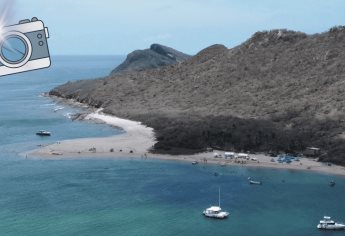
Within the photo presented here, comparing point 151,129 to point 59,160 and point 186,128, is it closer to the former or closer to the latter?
point 186,128

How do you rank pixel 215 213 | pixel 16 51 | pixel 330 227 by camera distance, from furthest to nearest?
pixel 215 213
pixel 330 227
pixel 16 51

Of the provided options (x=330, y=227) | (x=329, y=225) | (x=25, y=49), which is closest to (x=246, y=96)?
(x=329, y=225)

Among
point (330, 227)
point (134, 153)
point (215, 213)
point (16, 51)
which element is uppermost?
point (16, 51)

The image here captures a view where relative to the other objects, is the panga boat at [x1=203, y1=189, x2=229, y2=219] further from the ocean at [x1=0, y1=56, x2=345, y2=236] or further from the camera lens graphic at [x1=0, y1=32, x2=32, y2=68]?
the camera lens graphic at [x1=0, y1=32, x2=32, y2=68]

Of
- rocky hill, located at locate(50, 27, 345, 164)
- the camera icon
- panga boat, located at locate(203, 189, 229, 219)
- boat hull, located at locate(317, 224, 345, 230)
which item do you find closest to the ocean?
panga boat, located at locate(203, 189, 229, 219)

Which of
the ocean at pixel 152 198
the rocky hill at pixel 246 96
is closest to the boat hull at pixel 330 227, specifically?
the ocean at pixel 152 198

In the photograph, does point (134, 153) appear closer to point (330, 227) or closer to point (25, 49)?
point (330, 227)

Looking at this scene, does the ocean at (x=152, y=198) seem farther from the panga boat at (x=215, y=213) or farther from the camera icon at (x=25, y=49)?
the camera icon at (x=25, y=49)
